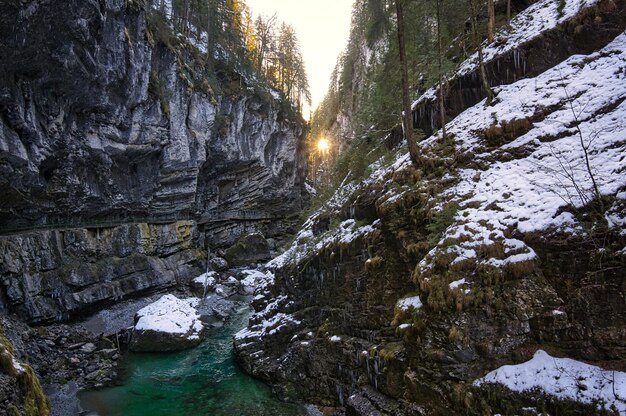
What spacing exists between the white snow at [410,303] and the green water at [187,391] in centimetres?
568

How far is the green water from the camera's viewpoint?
13.0m

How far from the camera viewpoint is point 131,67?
23281 millimetres

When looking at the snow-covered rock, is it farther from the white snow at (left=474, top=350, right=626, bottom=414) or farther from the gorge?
the white snow at (left=474, top=350, right=626, bottom=414)

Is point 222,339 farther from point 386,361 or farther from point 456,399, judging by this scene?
point 456,399

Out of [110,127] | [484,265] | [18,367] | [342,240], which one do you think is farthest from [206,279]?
[484,265]

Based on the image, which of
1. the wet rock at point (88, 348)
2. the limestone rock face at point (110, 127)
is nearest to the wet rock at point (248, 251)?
the limestone rock face at point (110, 127)

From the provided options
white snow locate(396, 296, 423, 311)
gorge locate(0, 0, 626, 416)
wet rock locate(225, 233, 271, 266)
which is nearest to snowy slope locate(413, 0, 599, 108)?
gorge locate(0, 0, 626, 416)

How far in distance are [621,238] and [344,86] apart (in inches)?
2063

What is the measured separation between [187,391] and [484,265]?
524 inches

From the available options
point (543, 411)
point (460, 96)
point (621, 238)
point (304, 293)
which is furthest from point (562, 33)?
point (304, 293)

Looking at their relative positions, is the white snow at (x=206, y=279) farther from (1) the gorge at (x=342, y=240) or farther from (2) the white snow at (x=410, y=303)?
(2) the white snow at (x=410, y=303)

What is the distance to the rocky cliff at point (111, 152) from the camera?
694 inches

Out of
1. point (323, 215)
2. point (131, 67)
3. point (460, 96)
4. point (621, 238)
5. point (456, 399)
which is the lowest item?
point (456, 399)

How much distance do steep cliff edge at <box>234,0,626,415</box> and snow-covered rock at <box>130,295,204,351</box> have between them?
642 centimetres
